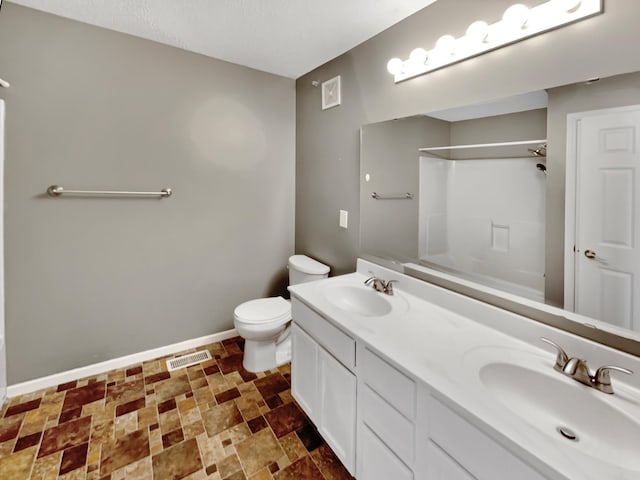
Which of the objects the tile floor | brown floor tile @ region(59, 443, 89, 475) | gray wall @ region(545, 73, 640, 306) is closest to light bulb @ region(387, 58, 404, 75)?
gray wall @ region(545, 73, 640, 306)

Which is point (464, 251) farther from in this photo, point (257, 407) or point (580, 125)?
point (257, 407)

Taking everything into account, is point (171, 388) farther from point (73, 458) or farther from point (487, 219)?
point (487, 219)

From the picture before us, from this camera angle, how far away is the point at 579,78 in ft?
3.54

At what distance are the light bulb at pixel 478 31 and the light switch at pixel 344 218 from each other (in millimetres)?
1214

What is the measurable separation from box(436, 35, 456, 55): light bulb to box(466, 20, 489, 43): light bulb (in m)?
0.08

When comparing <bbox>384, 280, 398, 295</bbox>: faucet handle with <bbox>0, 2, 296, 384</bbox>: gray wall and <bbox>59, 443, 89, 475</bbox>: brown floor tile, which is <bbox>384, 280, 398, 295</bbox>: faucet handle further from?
<bbox>59, 443, 89, 475</bbox>: brown floor tile

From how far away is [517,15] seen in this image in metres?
1.17

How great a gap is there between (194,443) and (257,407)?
37 centimetres

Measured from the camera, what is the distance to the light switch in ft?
7.29

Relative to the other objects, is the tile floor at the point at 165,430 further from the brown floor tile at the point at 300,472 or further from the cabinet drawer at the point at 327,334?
the cabinet drawer at the point at 327,334

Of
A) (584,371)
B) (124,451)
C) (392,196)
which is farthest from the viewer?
(392,196)

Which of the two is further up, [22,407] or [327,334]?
[327,334]

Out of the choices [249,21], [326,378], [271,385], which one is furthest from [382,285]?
[249,21]

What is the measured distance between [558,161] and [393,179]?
0.85m
